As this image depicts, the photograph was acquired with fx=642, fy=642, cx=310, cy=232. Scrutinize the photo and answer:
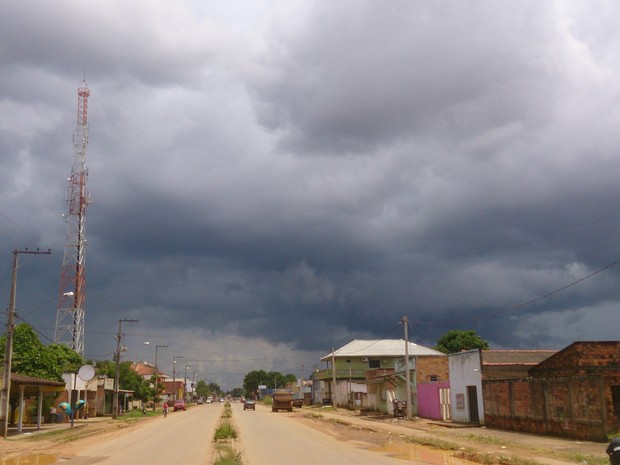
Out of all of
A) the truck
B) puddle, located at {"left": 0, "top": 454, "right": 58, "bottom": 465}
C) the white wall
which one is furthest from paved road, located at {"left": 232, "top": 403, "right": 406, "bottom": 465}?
the truck

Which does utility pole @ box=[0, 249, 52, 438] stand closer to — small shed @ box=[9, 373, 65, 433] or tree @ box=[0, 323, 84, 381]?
small shed @ box=[9, 373, 65, 433]

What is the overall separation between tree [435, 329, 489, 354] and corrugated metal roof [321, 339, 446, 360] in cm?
978

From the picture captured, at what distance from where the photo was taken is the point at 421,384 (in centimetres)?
4822

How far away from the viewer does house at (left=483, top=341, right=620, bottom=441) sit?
2488 cm

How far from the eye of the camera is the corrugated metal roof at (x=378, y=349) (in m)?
91.3

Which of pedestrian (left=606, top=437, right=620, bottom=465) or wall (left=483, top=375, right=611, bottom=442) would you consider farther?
wall (left=483, top=375, right=611, bottom=442)

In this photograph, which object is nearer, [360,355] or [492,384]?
[492,384]

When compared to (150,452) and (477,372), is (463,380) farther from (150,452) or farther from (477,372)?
(150,452)

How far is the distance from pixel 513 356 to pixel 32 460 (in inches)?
1087

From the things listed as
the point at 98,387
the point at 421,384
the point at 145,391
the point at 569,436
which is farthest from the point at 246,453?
the point at 145,391

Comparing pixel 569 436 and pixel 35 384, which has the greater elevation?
pixel 35 384

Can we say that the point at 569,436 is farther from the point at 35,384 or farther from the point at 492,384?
the point at 35,384

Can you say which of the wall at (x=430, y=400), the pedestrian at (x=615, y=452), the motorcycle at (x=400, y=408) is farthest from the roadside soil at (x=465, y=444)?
the motorcycle at (x=400, y=408)

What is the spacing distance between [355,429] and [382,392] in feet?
70.2
